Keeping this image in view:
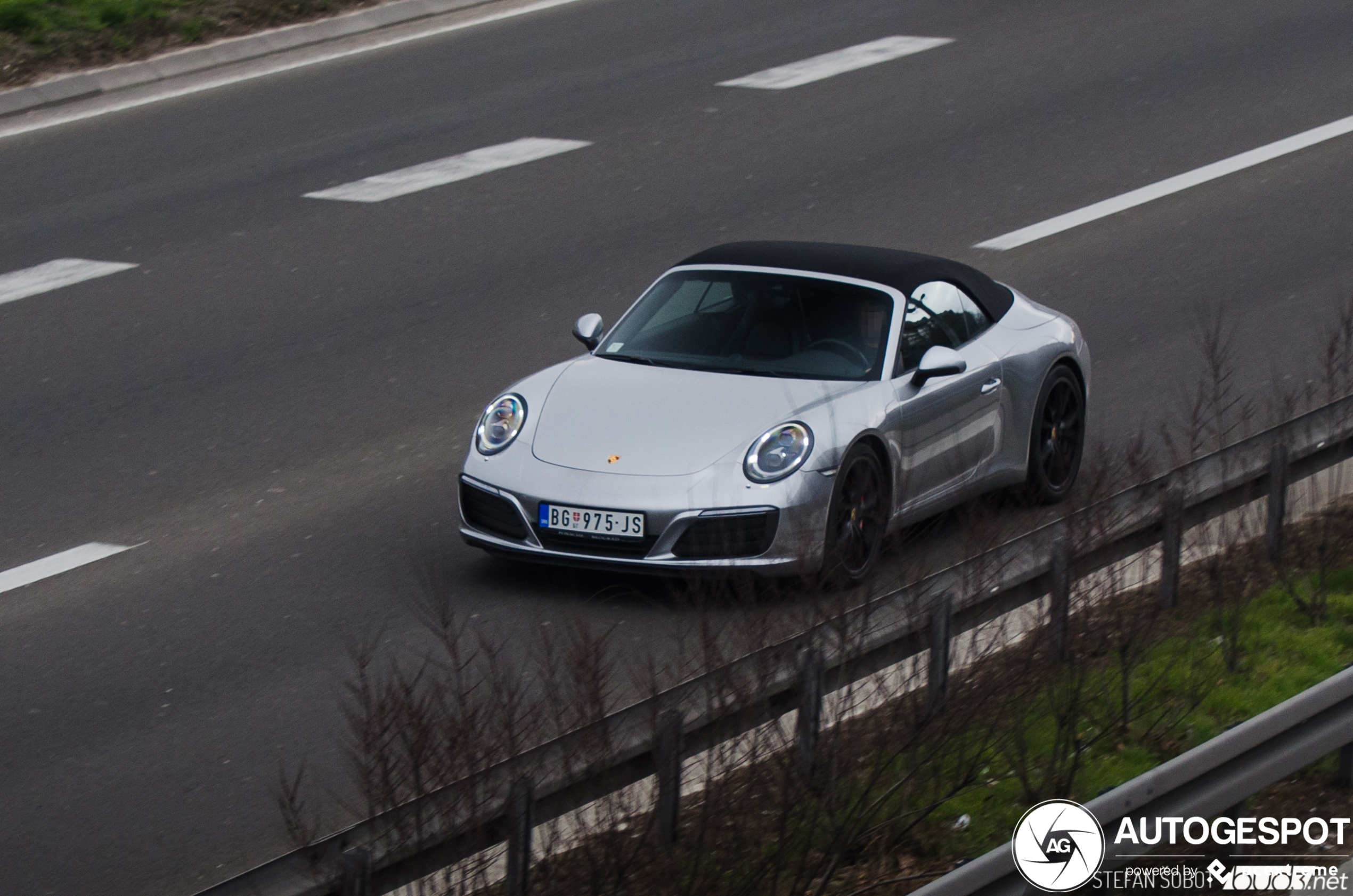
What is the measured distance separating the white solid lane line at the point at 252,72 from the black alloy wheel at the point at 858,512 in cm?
1101

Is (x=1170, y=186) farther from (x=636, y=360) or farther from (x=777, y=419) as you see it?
(x=777, y=419)

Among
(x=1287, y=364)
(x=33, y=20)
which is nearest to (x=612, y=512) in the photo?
(x=1287, y=364)

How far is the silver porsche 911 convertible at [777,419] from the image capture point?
28.5 ft

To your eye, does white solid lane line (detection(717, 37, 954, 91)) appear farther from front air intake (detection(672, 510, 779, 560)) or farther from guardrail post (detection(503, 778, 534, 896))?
guardrail post (detection(503, 778, 534, 896))

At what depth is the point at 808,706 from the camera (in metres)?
5.97

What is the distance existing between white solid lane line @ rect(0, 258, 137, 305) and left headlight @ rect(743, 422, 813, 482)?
6900 millimetres

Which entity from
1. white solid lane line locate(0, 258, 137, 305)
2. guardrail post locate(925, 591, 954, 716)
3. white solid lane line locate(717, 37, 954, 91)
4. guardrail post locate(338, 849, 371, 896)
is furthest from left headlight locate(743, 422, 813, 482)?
white solid lane line locate(717, 37, 954, 91)

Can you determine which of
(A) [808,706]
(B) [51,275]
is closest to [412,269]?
(B) [51,275]

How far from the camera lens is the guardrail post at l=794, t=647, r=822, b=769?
19.5ft

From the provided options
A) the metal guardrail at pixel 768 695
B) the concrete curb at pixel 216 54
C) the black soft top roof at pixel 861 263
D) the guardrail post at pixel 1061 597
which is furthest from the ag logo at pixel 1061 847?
the concrete curb at pixel 216 54

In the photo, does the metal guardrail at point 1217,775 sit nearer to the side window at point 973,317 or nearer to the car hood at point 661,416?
the car hood at point 661,416

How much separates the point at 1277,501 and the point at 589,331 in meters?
3.41

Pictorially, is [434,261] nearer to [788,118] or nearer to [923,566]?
[788,118]
